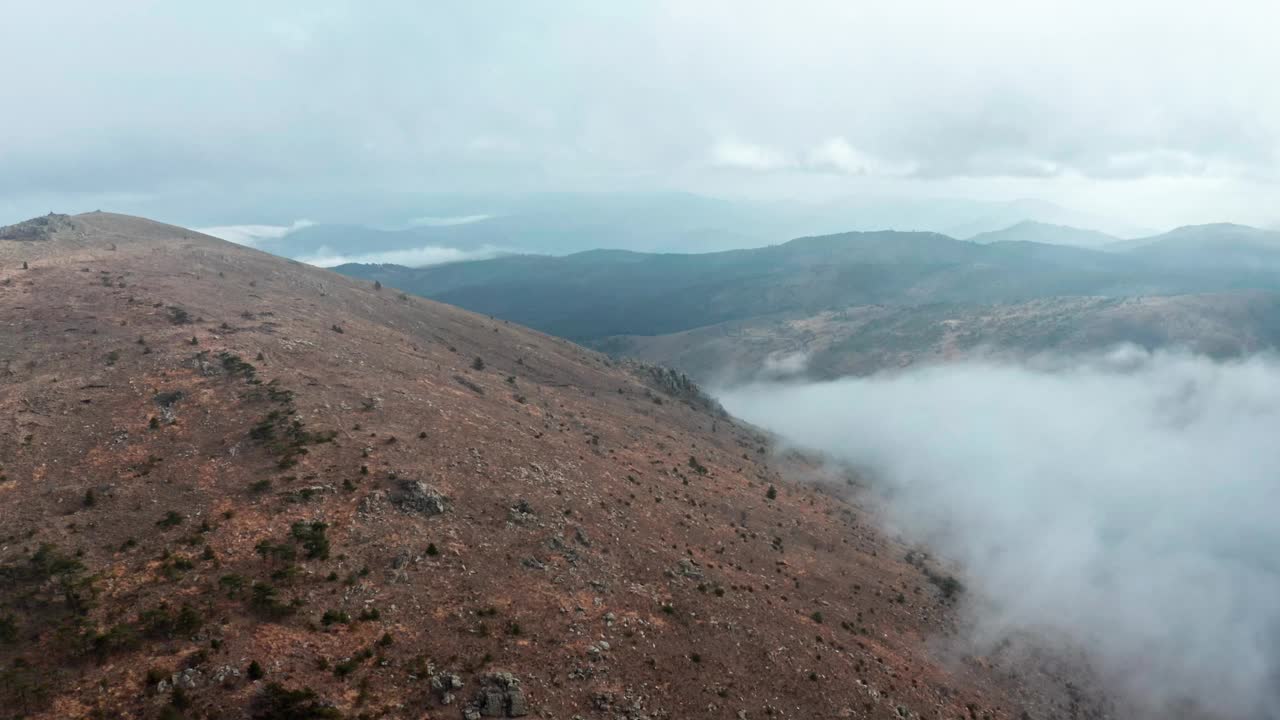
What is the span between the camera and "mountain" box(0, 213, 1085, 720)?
98.9ft

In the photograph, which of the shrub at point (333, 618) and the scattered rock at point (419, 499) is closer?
the shrub at point (333, 618)

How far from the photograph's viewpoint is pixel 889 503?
355ft

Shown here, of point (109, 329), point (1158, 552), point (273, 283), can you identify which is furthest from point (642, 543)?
point (1158, 552)

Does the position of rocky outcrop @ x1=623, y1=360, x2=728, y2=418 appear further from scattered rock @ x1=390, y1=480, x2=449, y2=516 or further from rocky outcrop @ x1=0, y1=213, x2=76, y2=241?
rocky outcrop @ x1=0, y1=213, x2=76, y2=241

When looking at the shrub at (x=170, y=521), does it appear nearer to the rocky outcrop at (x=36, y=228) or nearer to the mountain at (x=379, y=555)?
the mountain at (x=379, y=555)

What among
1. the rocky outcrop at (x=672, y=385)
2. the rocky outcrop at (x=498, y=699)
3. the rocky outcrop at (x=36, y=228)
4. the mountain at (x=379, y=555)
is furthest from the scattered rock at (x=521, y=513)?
the rocky outcrop at (x=36, y=228)

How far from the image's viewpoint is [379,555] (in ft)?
128

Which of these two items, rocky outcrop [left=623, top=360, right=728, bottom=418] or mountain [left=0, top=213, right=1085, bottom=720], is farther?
rocky outcrop [left=623, top=360, right=728, bottom=418]

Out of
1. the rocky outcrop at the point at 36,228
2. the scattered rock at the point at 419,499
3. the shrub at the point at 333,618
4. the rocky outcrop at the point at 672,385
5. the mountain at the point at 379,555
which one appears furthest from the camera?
the rocky outcrop at the point at 672,385

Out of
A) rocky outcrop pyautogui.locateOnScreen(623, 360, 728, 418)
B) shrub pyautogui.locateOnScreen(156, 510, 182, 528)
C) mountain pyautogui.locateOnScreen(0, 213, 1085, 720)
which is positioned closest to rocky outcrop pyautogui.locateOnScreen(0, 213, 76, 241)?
mountain pyautogui.locateOnScreen(0, 213, 1085, 720)

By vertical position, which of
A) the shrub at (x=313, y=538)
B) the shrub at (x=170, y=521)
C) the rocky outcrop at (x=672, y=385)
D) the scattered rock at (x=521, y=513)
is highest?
the shrub at (x=170, y=521)

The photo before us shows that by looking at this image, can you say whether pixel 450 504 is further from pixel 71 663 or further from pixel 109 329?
pixel 109 329

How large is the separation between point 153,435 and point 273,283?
67.7 m

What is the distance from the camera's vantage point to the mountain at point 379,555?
3016 cm
